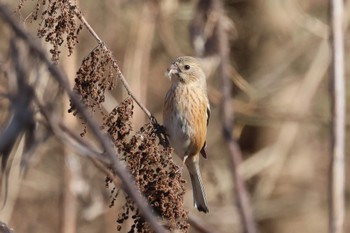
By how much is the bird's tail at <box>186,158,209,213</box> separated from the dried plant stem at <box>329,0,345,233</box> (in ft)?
3.71

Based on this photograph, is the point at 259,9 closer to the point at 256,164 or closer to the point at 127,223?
the point at 256,164

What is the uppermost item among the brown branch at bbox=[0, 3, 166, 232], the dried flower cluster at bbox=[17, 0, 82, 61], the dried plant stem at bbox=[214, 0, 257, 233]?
the dried flower cluster at bbox=[17, 0, 82, 61]

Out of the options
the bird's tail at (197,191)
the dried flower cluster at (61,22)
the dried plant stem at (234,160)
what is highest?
the bird's tail at (197,191)

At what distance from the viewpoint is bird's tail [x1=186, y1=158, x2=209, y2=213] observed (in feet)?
12.8

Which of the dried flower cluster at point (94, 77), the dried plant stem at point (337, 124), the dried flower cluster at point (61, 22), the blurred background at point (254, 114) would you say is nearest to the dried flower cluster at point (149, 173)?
the dried flower cluster at point (94, 77)

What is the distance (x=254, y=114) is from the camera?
22.8 ft

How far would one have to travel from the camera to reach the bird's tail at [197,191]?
3.91 meters

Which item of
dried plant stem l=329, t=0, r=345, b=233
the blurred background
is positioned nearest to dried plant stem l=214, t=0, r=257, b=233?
dried plant stem l=329, t=0, r=345, b=233

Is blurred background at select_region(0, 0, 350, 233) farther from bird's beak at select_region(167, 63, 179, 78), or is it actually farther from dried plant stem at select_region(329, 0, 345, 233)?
dried plant stem at select_region(329, 0, 345, 233)

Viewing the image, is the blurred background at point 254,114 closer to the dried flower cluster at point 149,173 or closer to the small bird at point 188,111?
the small bird at point 188,111

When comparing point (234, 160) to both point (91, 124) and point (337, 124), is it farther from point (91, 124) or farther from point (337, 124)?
point (337, 124)

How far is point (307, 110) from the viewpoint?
8039 millimetres

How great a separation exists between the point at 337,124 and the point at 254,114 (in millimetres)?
4252

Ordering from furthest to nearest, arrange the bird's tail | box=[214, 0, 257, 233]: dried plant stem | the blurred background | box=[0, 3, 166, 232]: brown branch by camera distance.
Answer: the blurred background
the bird's tail
box=[214, 0, 257, 233]: dried plant stem
box=[0, 3, 166, 232]: brown branch
